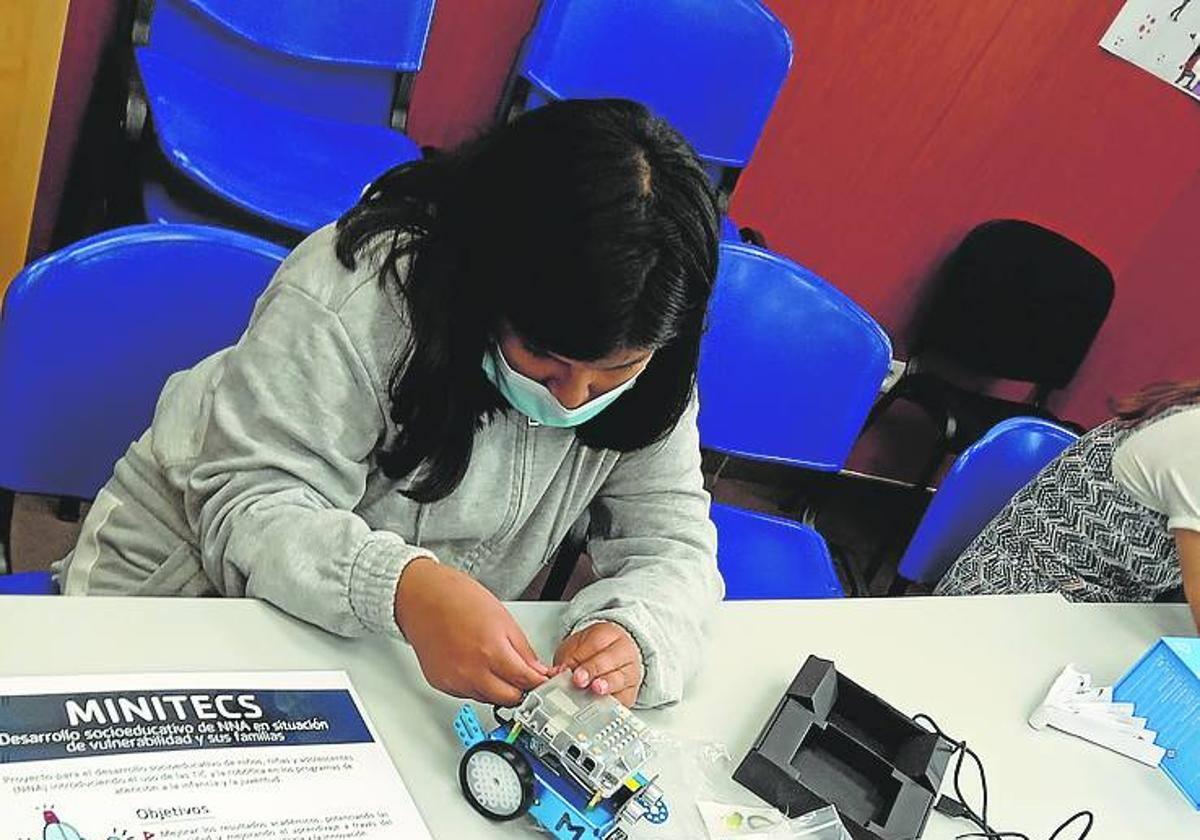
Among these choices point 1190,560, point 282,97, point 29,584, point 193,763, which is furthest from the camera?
point 282,97

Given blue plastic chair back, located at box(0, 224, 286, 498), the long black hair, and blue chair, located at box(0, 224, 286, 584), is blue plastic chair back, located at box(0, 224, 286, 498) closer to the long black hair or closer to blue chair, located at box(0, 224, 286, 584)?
blue chair, located at box(0, 224, 286, 584)

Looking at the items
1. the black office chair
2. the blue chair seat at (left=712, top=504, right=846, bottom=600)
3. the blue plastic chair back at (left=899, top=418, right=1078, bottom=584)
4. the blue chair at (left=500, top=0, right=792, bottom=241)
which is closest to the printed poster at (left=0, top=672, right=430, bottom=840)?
the blue chair seat at (left=712, top=504, right=846, bottom=600)

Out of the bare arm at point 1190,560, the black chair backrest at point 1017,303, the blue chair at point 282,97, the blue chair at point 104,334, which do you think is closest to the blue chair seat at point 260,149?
the blue chair at point 282,97

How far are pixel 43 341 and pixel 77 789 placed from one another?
484 mm

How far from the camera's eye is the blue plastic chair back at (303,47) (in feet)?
6.25

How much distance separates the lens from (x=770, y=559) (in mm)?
1680

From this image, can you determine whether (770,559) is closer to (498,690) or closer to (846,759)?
(846,759)

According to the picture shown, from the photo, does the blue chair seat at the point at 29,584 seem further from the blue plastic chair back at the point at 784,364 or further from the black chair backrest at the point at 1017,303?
the black chair backrest at the point at 1017,303

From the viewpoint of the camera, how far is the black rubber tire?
0.81m

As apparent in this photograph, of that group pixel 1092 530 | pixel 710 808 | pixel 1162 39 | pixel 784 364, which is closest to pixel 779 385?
pixel 784 364

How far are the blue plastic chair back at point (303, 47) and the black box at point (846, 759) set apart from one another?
50.6 inches

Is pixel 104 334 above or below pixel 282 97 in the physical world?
above

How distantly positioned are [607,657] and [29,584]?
57 centimetres

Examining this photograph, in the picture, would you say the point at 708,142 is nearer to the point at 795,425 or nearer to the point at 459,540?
the point at 795,425
